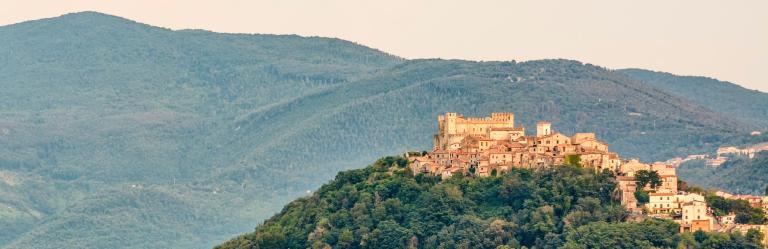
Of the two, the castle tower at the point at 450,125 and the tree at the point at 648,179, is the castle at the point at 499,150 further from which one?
the tree at the point at 648,179

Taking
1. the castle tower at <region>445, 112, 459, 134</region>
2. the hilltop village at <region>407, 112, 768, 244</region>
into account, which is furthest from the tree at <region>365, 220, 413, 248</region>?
the castle tower at <region>445, 112, 459, 134</region>

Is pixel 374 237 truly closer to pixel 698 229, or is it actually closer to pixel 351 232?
pixel 351 232

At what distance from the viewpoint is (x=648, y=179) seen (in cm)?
14612

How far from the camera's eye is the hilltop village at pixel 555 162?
142m

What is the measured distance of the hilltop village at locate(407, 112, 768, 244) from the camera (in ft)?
465

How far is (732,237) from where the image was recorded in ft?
448

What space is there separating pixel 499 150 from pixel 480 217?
6531mm

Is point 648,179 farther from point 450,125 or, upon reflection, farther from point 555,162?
point 450,125

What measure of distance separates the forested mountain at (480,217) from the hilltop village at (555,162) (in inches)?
41.5

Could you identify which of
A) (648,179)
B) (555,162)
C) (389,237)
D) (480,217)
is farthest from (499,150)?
(648,179)

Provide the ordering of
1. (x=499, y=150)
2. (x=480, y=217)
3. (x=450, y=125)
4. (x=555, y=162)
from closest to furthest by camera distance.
A: (x=480, y=217) < (x=555, y=162) < (x=499, y=150) < (x=450, y=125)

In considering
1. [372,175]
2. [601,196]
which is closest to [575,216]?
[601,196]

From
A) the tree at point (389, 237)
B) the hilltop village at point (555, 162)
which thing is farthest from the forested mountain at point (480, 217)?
the hilltop village at point (555, 162)

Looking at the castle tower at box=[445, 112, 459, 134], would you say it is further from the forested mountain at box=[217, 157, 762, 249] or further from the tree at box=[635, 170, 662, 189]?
the tree at box=[635, 170, 662, 189]
